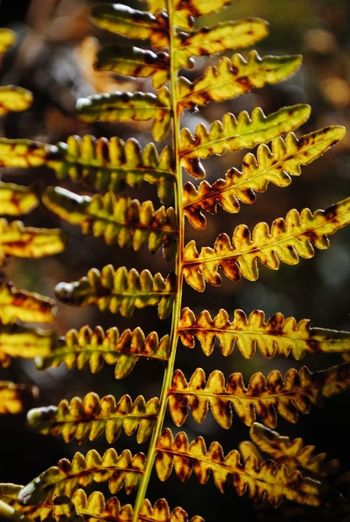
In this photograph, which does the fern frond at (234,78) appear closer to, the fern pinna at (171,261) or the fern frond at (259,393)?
the fern pinna at (171,261)

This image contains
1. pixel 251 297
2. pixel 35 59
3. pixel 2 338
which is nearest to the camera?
pixel 2 338

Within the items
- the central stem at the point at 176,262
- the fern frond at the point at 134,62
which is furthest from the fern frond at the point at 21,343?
the fern frond at the point at 134,62

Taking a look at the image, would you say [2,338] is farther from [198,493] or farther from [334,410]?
[334,410]

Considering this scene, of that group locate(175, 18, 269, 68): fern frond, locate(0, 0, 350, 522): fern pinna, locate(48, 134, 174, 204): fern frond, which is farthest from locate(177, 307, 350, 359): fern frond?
locate(175, 18, 269, 68): fern frond

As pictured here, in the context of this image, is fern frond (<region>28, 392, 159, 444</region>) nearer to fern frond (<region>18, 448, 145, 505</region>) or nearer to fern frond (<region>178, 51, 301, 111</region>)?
fern frond (<region>18, 448, 145, 505</region>)

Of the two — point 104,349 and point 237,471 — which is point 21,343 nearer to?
point 104,349

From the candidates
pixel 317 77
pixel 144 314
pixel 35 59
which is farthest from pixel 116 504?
pixel 317 77
